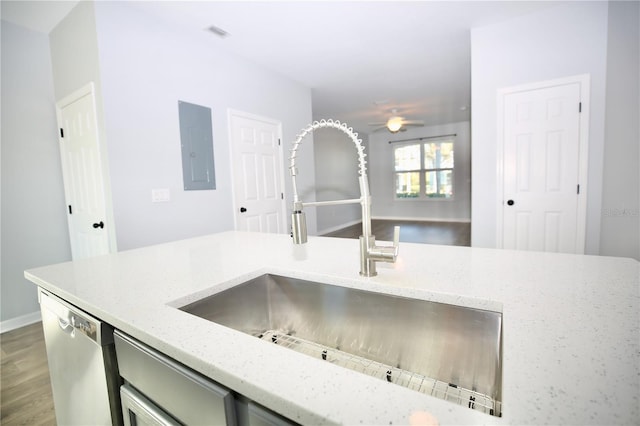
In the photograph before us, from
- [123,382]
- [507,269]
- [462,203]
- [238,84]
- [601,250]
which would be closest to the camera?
[123,382]

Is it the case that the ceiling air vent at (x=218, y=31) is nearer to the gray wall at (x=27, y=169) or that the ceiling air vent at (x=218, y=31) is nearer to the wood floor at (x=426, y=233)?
the gray wall at (x=27, y=169)

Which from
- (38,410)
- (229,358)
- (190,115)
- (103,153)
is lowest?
(38,410)

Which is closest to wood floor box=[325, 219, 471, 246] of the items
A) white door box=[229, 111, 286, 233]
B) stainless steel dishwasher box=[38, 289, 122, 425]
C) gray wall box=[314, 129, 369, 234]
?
gray wall box=[314, 129, 369, 234]

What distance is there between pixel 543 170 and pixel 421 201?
19.3ft

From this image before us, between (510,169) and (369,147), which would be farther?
(369,147)

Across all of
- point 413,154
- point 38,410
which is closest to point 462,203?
point 413,154

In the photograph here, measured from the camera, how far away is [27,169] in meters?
2.82

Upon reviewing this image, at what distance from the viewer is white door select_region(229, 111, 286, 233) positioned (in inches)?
134

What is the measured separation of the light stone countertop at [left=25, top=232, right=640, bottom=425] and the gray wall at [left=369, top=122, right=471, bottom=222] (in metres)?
7.41

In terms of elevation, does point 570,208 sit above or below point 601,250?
above

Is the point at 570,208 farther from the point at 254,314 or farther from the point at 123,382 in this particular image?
the point at 123,382

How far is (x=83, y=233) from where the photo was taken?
2795 millimetres

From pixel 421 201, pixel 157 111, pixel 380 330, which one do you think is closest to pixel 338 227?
pixel 421 201

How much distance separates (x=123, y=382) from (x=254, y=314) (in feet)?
1.29
